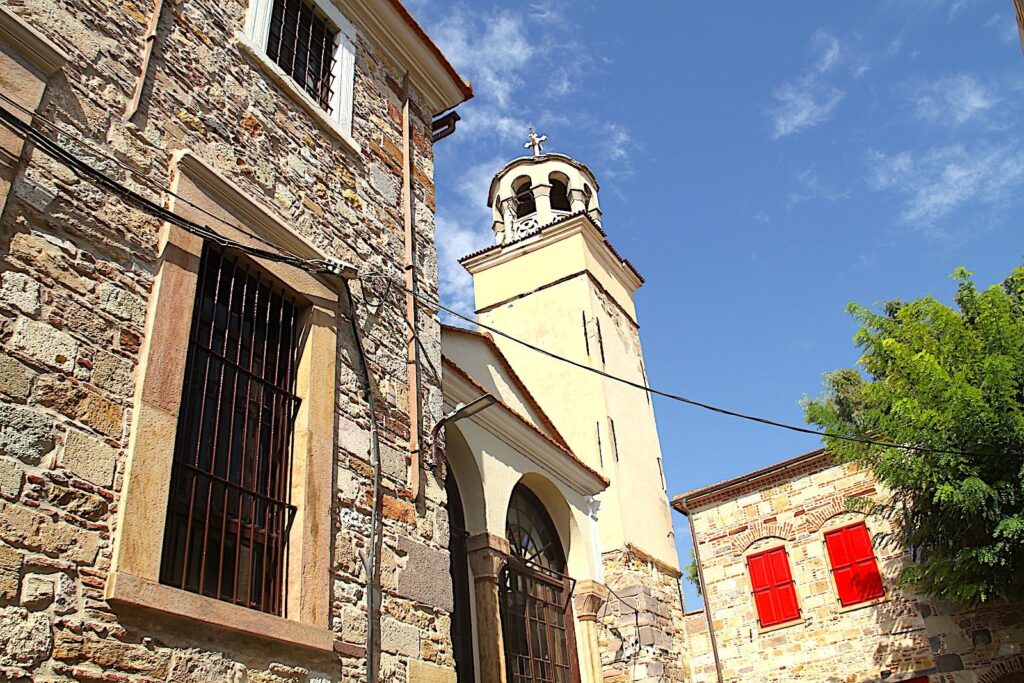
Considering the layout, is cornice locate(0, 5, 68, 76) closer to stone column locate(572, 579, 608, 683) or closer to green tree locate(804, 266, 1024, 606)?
stone column locate(572, 579, 608, 683)

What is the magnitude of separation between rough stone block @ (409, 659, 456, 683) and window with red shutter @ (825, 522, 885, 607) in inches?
404

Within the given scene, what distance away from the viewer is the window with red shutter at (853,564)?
1320cm

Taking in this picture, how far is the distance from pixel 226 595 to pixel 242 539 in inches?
11.6

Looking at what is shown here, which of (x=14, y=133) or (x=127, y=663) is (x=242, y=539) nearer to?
(x=127, y=663)

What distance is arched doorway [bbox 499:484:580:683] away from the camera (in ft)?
28.0

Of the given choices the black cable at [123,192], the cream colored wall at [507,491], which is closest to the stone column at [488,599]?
the cream colored wall at [507,491]

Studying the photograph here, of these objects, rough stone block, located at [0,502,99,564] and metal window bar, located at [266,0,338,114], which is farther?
metal window bar, located at [266,0,338,114]

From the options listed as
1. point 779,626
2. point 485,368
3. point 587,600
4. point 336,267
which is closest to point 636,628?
point 587,600

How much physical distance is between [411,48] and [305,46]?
131 cm

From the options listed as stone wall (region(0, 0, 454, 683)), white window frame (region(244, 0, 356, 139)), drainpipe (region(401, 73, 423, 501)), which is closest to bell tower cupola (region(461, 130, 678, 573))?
drainpipe (region(401, 73, 423, 501))

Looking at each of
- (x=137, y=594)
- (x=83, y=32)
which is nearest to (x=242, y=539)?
(x=137, y=594)

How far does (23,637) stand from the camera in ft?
9.91

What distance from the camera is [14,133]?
3.62 m

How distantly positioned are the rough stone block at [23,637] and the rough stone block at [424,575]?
2.17 meters
